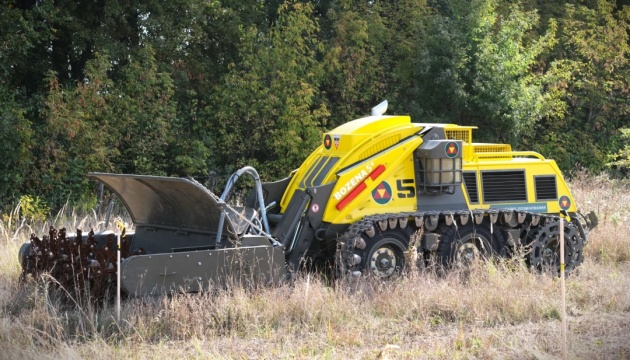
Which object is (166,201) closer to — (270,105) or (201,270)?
(201,270)

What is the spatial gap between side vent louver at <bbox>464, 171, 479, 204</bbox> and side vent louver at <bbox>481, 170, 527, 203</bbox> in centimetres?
12

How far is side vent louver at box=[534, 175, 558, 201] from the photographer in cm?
1146

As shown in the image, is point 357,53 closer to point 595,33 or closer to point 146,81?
point 146,81

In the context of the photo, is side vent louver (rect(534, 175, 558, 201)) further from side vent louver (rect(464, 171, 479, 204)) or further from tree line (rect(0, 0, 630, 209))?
tree line (rect(0, 0, 630, 209))

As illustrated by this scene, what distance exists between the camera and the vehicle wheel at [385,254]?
33.8 feet

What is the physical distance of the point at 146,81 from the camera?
19484mm

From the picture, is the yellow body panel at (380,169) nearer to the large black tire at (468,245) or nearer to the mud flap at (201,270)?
the large black tire at (468,245)

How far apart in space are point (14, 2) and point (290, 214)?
10.5m

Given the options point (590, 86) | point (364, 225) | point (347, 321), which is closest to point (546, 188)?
point (364, 225)

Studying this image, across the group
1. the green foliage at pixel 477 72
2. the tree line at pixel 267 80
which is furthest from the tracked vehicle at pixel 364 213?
the green foliage at pixel 477 72

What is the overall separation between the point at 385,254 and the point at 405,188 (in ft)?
2.85

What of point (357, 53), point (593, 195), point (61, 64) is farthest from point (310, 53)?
point (593, 195)

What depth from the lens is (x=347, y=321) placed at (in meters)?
8.70

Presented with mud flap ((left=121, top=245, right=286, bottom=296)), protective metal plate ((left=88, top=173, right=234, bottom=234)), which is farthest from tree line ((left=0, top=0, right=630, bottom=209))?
mud flap ((left=121, top=245, right=286, bottom=296))
